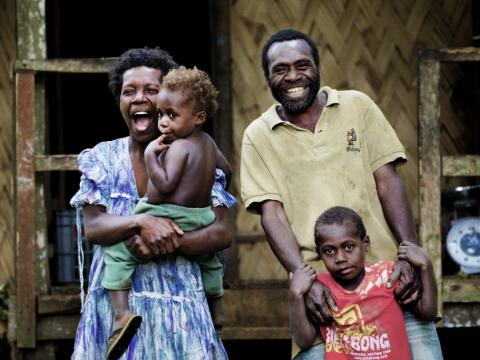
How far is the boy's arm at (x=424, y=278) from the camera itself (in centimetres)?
365

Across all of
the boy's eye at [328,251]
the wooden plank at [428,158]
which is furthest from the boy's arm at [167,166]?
the wooden plank at [428,158]

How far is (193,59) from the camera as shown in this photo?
1001 cm

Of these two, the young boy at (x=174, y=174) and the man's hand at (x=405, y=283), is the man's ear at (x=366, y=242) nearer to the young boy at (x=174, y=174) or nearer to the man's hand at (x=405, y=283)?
the man's hand at (x=405, y=283)

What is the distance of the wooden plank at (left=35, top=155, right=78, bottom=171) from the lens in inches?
236

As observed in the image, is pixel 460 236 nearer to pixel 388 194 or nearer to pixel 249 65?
pixel 249 65

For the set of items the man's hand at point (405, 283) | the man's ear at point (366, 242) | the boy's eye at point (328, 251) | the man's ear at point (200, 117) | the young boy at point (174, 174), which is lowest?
the man's hand at point (405, 283)

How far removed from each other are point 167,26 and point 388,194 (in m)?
6.64

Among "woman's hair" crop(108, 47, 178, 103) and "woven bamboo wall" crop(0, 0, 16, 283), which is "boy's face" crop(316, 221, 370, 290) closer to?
"woman's hair" crop(108, 47, 178, 103)

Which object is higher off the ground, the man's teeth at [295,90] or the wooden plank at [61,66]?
the wooden plank at [61,66]

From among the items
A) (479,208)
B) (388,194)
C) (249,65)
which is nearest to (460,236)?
(479,208)

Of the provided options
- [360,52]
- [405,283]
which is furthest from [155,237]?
[360,52]

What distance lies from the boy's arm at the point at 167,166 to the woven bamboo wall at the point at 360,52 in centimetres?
358

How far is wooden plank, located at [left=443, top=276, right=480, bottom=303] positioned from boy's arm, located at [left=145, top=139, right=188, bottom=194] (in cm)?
304

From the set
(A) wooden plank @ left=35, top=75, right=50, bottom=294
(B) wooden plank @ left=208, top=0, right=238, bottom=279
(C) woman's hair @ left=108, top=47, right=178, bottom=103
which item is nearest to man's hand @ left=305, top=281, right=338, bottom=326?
→ (C) woman's hair @ left=108, top=47, right=178, bottom=103
